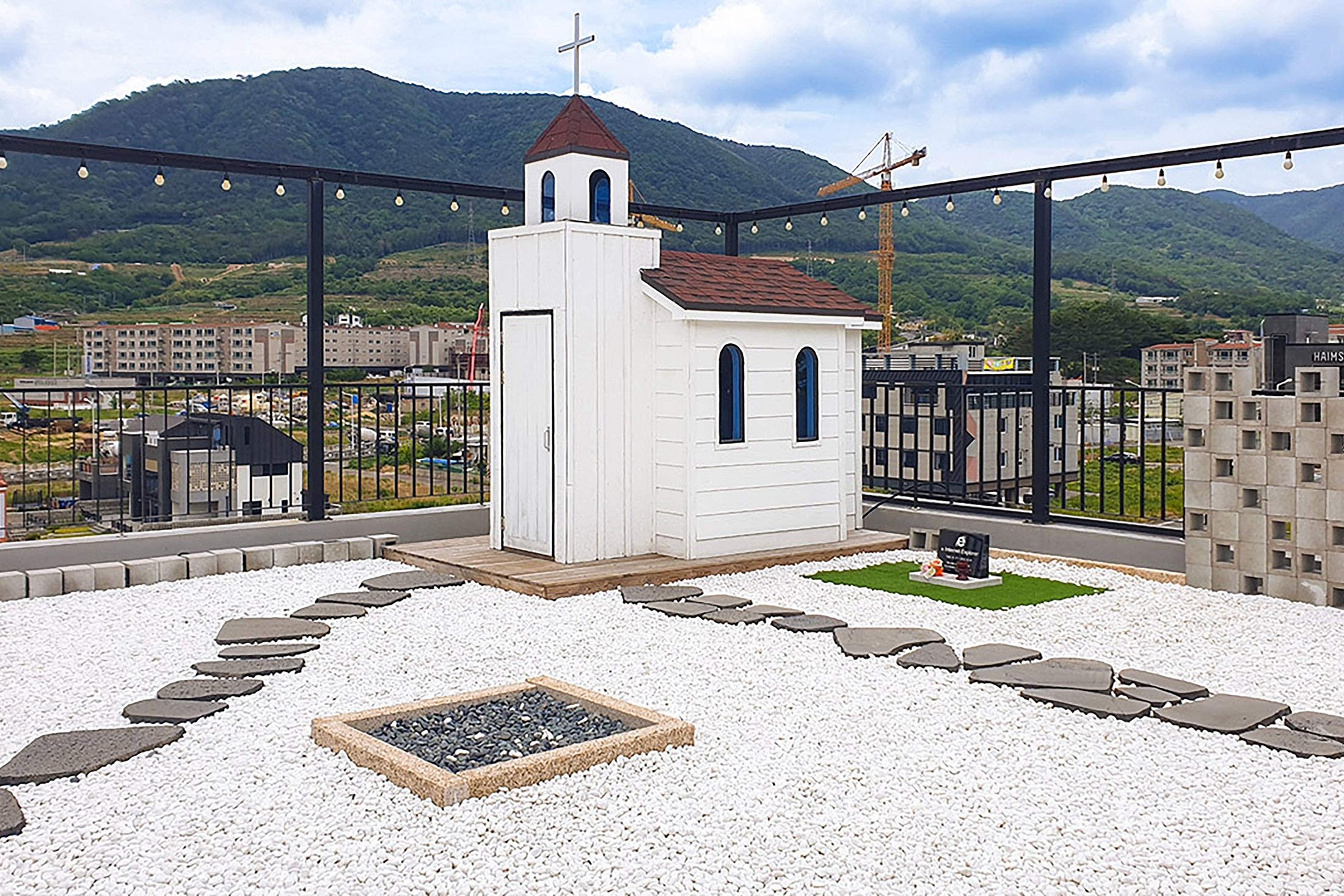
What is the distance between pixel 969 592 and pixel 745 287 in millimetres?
2664

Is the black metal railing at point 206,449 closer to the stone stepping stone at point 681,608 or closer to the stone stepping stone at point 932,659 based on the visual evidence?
the stone stepping stone at point 681,608

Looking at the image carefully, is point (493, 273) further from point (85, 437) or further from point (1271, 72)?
point (1271, 72)

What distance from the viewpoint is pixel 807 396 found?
8.21m

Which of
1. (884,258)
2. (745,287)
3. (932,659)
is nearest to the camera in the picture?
(932,659)

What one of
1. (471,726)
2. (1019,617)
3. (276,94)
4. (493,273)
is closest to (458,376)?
(493,273)

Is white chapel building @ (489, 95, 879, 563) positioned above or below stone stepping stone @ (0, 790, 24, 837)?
above

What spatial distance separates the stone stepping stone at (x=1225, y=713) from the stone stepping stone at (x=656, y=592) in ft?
9.68

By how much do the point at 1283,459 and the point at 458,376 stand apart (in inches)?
249

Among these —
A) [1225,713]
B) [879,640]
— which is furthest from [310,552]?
[1225,713]

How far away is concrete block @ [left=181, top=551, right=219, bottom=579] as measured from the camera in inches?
285

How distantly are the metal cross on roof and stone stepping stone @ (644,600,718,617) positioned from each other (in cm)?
377

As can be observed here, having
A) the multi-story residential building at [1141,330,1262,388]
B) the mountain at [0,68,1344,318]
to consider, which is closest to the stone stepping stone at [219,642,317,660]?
the multi-story residential building at [1141,330,1262,388]

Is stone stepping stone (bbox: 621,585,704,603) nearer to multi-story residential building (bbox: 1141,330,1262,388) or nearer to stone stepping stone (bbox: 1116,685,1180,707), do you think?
stone stepping stone (bbox: 1116,685,1180,707)

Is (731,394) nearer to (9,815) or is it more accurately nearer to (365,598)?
(365,598)
